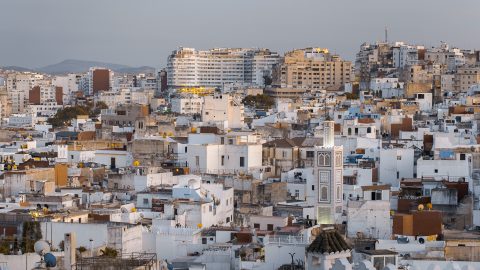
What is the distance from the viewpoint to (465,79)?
64000 millimetres

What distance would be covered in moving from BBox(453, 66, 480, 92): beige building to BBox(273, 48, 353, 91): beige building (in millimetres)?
16543

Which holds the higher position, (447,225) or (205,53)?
(205,53)

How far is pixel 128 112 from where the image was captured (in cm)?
5097

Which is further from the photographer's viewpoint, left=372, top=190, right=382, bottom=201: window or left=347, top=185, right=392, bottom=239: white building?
left=372, top=190, right=382, bottom=201: window

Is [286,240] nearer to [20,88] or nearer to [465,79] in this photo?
[465,79]

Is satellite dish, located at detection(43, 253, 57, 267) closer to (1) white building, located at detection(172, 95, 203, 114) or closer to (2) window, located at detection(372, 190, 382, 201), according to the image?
(2) window, located at detection(372, 190, 382, 201)

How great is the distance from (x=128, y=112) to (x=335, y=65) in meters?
34.6

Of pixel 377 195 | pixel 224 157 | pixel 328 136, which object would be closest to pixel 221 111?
pixel 224 157

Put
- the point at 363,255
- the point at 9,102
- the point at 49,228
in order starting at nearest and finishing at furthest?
the point at 363,255 → the point at 49,228 → the point at 9,102

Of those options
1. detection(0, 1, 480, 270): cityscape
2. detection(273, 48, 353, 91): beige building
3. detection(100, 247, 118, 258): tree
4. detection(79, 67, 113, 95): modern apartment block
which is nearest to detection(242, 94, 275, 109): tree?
detection(0, 1, 480, 270): cityscape

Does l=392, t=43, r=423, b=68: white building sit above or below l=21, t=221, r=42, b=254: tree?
above

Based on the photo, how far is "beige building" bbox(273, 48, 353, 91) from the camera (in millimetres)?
81562

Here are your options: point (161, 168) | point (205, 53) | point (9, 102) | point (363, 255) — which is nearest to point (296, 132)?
point (161, 168)

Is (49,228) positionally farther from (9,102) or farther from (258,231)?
(9,102)
